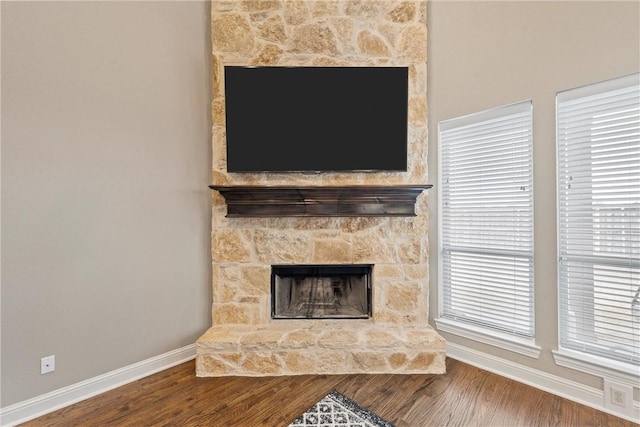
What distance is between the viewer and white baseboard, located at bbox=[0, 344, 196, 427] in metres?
1.73

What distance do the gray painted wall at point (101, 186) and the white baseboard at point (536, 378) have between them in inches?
93.1

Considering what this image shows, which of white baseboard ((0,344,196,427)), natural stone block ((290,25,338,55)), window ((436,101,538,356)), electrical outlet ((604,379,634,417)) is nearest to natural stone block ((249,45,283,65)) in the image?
natural stone block ((290,25,338,55))

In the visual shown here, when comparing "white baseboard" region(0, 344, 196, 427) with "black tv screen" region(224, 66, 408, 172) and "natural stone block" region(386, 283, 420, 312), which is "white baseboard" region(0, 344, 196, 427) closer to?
"black tv screen" region(224, 66, 408, 172)

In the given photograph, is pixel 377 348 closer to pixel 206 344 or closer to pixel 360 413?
pixel 360 413

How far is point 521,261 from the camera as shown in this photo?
215 centimetres

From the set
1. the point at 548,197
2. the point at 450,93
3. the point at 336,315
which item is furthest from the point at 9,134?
the point at 548,197

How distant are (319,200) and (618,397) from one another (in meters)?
2.37

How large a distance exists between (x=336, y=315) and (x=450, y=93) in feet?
7.53

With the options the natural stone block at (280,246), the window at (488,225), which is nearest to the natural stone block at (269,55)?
the natural stone block at (280,246)

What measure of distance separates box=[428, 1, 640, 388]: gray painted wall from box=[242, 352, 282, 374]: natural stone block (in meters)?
1.54

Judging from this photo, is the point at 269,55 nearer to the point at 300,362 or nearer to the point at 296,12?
the point at 296,12

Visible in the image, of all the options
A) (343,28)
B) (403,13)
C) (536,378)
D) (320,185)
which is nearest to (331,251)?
(320,185)

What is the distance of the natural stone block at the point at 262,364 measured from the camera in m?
2.21

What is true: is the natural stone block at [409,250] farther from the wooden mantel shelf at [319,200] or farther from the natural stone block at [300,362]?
the natural stone block at [300,362]
